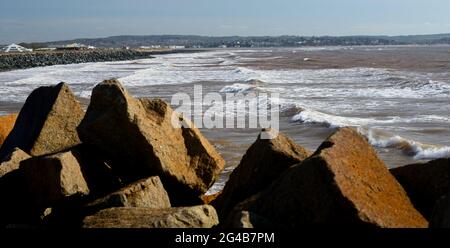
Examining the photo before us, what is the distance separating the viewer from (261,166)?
4.73 meters

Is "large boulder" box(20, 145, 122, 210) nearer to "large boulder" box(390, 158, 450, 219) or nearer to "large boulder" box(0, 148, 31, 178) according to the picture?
"large boulder" box(0, 148, 31, 178)

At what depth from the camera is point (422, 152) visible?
10.9m

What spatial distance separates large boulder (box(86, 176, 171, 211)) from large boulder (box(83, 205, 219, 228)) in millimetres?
222

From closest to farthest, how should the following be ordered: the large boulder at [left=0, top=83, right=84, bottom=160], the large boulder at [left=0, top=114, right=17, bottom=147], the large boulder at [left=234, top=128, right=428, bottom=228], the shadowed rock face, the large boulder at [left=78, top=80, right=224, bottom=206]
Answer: the shadowed rock face < the large boulder at [left=234, top=128, right=428, bottom=228] < the large boulder at [left=78, top=80, right=224, bottom=206] < the large boulder at [left=0, top=83, right=84, bottom=160] < the large boulder at [left=0, top=114, right=17, bottom=147]

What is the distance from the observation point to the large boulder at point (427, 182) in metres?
4.34

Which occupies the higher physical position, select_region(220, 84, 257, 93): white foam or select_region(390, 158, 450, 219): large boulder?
select_region(390, 158, 450, 219): large boulder

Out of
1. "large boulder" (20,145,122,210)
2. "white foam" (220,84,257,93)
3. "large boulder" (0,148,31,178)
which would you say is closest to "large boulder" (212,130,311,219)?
"large boulder" (20,145,122,210)

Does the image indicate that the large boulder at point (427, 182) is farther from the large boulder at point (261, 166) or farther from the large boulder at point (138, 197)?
the large boulder at point (138, 197)

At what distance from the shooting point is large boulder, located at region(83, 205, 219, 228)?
377 centimetres

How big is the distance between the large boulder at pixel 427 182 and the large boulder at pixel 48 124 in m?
3.39
